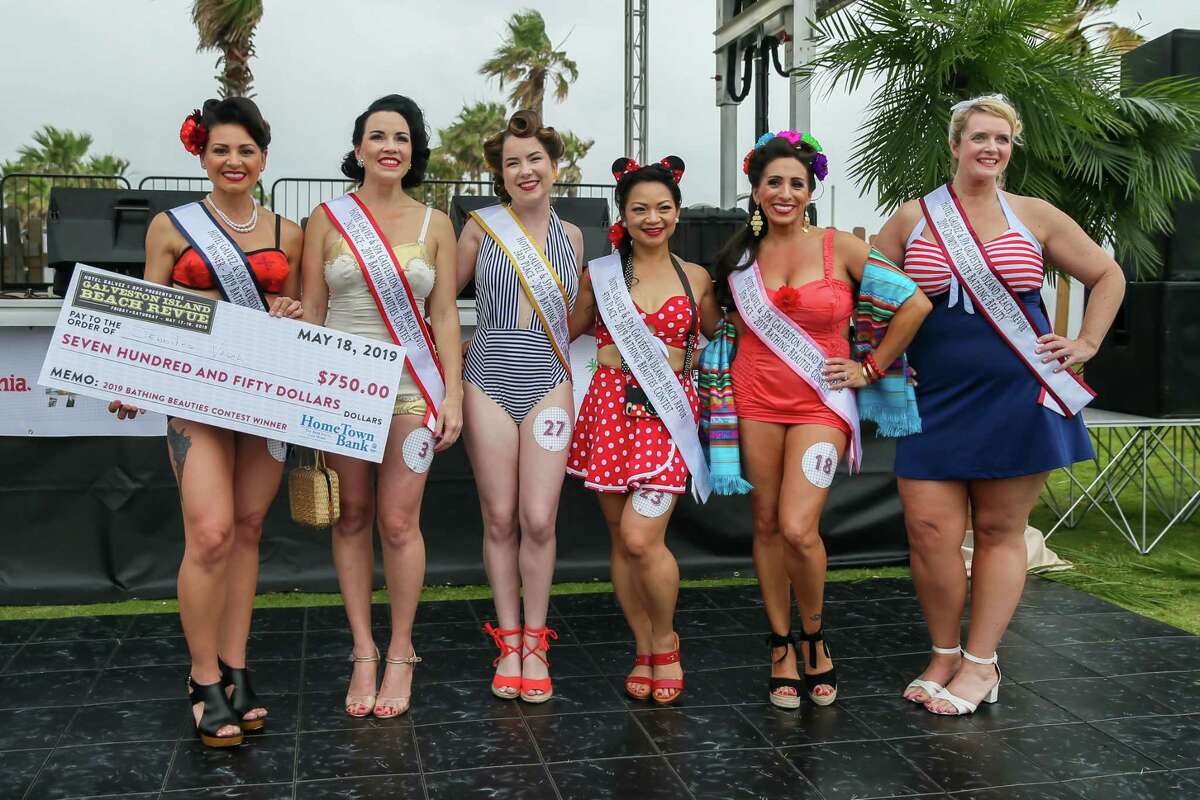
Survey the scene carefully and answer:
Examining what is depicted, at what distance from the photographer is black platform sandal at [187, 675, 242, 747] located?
9.46ft

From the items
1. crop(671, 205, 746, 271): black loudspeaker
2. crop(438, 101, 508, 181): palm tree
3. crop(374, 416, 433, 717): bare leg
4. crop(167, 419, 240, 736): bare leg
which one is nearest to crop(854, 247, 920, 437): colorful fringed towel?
crop(374, 416, 433, 717): bare leg

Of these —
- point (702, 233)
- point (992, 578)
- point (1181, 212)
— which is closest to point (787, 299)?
point (992, 578)

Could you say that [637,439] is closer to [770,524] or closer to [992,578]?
[770,524]

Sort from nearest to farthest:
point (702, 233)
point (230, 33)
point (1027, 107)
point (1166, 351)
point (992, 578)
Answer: point (992, 578) → point (1027, 107) → point (1166, 351) → point (702, 233) → point (230, 33)

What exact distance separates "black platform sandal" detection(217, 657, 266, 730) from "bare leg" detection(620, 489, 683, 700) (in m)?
1.06

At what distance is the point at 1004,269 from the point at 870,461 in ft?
6.86

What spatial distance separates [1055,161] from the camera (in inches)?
186

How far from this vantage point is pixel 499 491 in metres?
3.20

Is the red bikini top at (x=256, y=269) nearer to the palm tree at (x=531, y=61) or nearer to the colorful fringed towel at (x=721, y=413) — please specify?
the colorful fringed towel at (x=721, y=413)

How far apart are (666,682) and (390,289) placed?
1329 mm

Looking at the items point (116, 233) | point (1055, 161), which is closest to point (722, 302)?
point (1055, 161)

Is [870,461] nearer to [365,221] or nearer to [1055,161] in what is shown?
[1055,161]

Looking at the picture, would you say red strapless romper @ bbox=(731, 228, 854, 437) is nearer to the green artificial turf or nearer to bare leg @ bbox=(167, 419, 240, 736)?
bare leg @ bbox=(167, 419, 240, 736)

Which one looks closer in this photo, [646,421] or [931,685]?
Result: [646,421]
